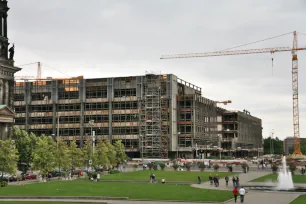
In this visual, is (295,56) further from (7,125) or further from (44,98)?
(7,125)

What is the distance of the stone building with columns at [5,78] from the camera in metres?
89.1

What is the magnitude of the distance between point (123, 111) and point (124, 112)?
500mm

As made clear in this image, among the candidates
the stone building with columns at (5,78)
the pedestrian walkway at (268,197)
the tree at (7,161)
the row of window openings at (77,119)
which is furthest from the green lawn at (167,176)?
the row of window openings at (77,119)

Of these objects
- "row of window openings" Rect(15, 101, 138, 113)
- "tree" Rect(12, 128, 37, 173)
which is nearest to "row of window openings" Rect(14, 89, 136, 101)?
"row of window openings" Rect(15, 101, 138, 113)

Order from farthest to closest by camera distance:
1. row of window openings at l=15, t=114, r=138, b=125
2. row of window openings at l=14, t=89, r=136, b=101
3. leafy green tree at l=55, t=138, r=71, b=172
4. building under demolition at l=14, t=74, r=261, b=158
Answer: row of window openings at l=14, t=89, r=136, b=101, row of window openings at l=15, t=114, r=138, b=125, building under demolition at l=14, t=74, r=261, b=158, leafy green tree at l=55, t=138, r=71, b=172

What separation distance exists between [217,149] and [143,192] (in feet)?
427

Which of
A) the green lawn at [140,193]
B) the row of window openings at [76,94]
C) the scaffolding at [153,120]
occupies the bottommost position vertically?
the green lawn at [140,193]

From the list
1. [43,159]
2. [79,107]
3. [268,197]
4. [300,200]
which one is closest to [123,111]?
[79,107]

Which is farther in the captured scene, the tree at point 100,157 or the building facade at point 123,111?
the building facade at point 123,111

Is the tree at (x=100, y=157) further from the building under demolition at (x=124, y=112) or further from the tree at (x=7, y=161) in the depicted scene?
the building under demolition at (x=124, y=112)

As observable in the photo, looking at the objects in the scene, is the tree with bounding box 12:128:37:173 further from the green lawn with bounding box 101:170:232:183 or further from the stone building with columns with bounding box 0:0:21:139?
the green lawn with bounding box 101:170:232:183

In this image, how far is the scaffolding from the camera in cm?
15275

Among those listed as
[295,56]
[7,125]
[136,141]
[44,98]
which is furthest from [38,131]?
[295,56]

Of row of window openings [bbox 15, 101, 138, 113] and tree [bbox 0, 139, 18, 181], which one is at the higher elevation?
row of window openings [bbox 15, 101, 138, 113]
